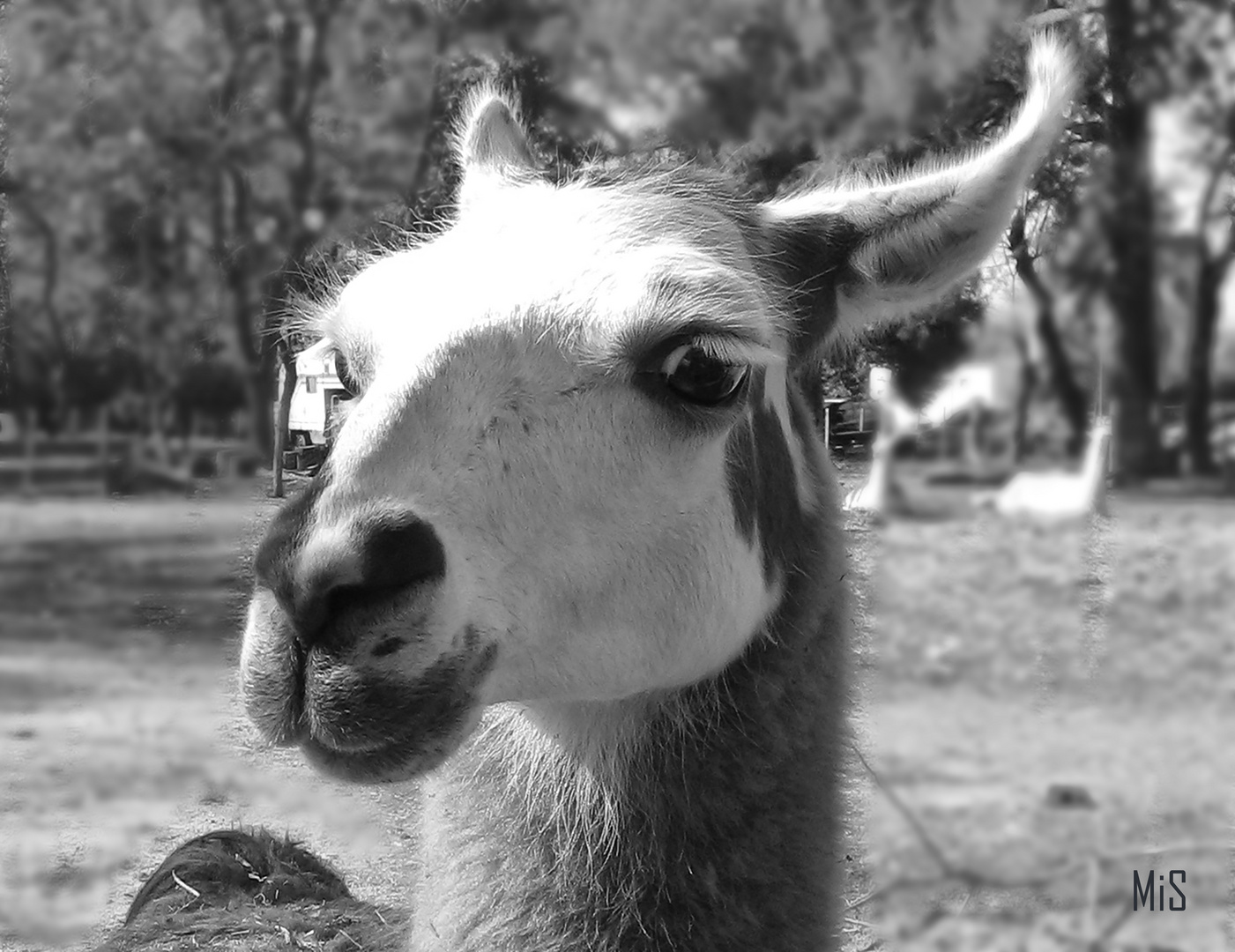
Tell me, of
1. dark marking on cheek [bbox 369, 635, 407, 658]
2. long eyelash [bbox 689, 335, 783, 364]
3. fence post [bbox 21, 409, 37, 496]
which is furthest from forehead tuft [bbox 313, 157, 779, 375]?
fence post [bbox 21, 409, 37, 496]

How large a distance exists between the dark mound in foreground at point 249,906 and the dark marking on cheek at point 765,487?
5.78ft

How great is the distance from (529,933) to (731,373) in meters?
1.38

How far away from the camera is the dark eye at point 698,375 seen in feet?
7.08

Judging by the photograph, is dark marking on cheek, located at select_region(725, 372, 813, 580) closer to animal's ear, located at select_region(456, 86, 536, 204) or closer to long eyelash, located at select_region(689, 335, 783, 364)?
long eyelash, located at select_region(689, 335, 783, 364)

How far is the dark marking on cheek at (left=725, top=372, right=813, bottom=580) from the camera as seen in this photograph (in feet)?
7.79

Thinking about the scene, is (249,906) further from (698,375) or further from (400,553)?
(698,375)

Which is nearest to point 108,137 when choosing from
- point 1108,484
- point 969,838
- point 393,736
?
point 393,736

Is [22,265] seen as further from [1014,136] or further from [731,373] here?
[1014,136]

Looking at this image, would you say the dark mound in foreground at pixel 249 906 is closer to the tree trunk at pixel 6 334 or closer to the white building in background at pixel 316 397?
the white building in background at pixel 316 397

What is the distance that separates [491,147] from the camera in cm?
307

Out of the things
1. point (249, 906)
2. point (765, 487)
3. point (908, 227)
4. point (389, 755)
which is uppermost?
point (908, 227)

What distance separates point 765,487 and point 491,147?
4.28ft

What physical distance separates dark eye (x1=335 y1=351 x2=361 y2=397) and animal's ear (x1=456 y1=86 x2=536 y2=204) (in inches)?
24.9

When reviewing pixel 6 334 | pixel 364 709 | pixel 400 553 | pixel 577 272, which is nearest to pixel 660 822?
pixel 364 709
